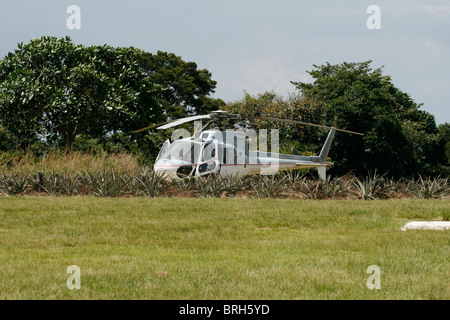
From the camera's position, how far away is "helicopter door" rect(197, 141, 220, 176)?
56.1 ft

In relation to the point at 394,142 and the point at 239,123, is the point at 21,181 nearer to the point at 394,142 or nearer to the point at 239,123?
the point at 239,123

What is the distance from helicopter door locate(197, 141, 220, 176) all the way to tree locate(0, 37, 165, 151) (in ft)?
45.3

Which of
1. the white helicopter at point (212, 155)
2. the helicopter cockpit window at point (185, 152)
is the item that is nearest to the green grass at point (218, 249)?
the white helicopter at point (212, 155)

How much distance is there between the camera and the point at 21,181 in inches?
605

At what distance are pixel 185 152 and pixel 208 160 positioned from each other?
2.59ft

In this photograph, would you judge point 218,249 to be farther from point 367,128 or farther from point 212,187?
point 367,128

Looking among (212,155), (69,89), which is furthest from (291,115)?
(212,155)

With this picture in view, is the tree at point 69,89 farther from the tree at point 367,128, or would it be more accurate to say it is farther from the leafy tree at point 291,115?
the tree at point 367,128

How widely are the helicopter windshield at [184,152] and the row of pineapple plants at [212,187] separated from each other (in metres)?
1.72

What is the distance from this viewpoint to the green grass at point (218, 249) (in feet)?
17.9

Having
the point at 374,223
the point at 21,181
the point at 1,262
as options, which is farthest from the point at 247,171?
the point at 1,262

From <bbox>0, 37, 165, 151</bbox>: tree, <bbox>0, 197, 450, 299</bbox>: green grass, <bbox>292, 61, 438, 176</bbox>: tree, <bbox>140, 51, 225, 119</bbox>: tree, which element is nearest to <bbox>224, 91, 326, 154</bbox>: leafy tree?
<bbox>292, 61, 438, 176</bbox>: tree

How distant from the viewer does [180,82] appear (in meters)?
47.4

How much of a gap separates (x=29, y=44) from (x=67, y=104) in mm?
4454
